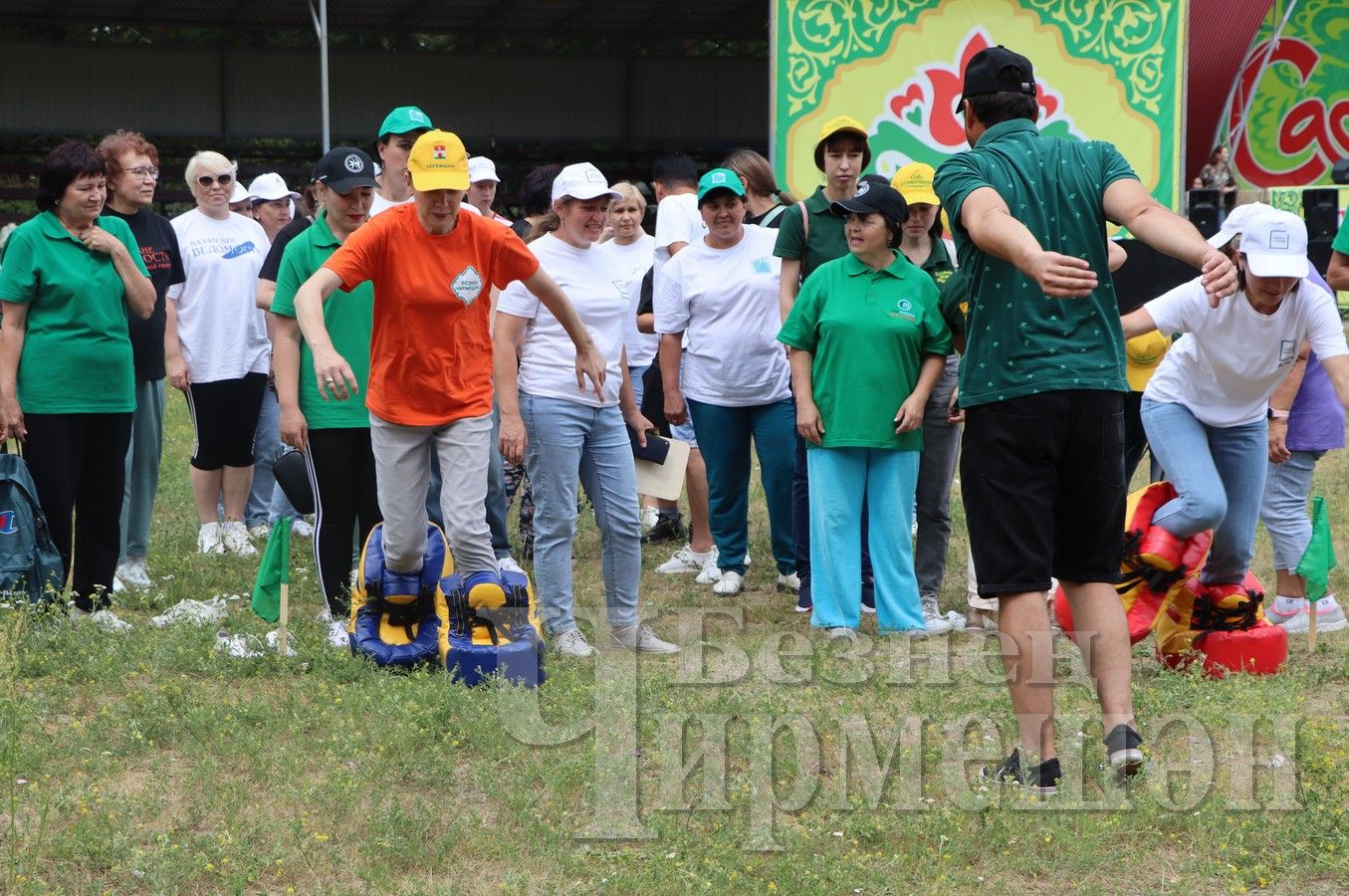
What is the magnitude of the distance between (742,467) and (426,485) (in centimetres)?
218

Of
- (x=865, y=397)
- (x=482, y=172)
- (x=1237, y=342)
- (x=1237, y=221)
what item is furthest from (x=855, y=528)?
(x=482, y=172)

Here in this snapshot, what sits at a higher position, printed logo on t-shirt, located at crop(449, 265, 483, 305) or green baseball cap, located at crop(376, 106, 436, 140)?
green baseball cap, located at crop(376, 106, 436, 140)

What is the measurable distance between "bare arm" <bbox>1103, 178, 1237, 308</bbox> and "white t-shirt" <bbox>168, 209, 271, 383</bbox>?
4.98m

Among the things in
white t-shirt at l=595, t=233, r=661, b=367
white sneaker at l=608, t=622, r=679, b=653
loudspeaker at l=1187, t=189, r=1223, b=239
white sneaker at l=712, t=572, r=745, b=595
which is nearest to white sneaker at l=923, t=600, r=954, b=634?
white sneaker at l=712, t=572, r=745, b=595

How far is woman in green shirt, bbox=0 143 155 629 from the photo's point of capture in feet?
19.2

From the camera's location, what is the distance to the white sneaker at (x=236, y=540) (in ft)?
25.9

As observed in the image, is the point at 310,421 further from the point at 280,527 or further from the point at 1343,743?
the point at 1343,743

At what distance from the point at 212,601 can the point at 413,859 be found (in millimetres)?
3047

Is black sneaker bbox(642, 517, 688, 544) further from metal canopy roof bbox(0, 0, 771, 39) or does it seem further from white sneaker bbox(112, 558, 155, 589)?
metal canopy roof bbox(0, 0, 771, 39)

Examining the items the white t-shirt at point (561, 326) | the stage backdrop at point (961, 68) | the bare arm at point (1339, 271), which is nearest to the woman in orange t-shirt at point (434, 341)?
the white t-shirt at point (561, 326)

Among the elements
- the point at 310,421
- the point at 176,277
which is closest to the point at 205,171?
the point at 176,277

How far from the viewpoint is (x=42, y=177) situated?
585 cm

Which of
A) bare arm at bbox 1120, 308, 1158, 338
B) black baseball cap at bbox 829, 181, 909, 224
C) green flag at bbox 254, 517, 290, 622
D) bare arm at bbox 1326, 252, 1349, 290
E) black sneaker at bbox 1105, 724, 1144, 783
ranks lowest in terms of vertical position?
black sneaker at bbox 1105, 724, 1144, 783

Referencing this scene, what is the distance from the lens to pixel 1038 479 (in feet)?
13.6
